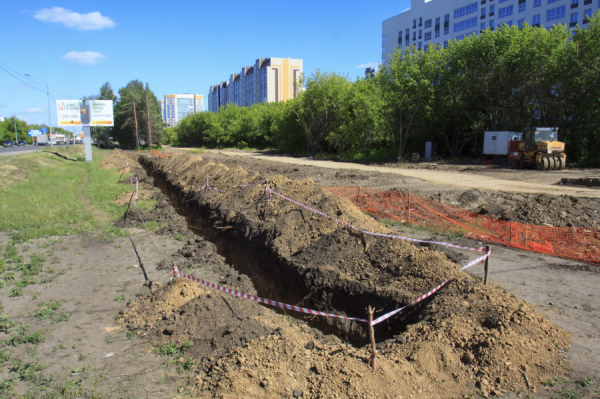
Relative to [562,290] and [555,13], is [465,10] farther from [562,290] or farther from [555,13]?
[562,290]

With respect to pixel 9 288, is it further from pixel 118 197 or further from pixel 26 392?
pixel 118 197

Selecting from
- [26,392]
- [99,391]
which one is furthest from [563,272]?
[26,392]

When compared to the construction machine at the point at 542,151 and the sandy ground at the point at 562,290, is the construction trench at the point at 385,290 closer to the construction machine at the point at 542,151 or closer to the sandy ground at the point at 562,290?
the sandy ground at the point at 562,290

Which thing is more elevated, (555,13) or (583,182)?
(555,13)

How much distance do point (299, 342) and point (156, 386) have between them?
63.3 inches

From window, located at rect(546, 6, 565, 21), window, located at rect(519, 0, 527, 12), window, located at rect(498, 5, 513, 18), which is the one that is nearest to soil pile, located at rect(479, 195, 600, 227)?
window, located at rect(546, 6, 565, 21)

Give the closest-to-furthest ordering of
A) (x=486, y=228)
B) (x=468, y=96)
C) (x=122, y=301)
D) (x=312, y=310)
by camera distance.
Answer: (x=312, y=310)
(x=122, y=301)
(x=486, y=228)
(x=468, y=96)

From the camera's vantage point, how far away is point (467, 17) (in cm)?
6475

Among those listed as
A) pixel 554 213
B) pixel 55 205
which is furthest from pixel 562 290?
pixel 55 205

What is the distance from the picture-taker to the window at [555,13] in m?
50.6

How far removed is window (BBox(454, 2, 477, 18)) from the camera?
6355 cm

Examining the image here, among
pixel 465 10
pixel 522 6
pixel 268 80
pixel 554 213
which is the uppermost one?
pixel 465 10

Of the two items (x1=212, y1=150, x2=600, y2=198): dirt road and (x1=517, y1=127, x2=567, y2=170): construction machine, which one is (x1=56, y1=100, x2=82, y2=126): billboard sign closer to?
(x1=212, y1=150, x2=600, y2=198): dirt road

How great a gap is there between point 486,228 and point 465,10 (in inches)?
2677
